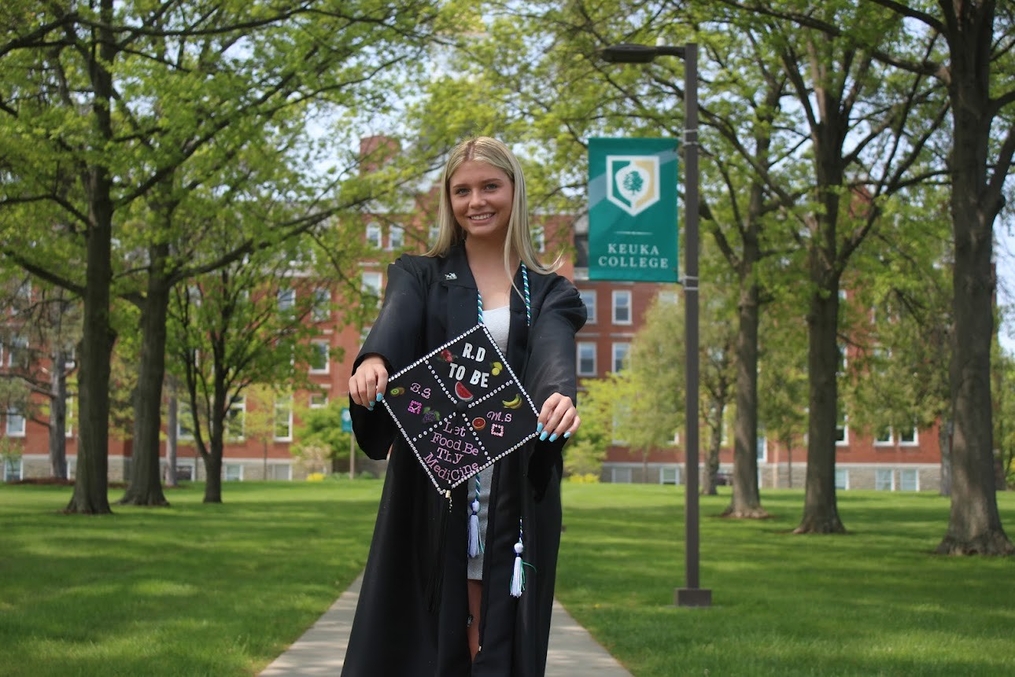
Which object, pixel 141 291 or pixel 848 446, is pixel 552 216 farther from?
pixel 848 446

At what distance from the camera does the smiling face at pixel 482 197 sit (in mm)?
3832

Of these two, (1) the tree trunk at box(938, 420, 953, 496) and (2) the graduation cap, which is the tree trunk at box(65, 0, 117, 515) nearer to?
(2) the graduation cap

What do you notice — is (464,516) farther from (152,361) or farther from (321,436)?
(321,436)

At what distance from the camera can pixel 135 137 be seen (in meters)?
20.2

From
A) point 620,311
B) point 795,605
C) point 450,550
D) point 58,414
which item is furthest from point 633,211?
point 620,311

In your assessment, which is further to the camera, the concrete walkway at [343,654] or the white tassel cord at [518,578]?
the concrete walkway at [343,654]

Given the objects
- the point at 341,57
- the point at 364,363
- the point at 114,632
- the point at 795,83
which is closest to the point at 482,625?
the point at 364,363

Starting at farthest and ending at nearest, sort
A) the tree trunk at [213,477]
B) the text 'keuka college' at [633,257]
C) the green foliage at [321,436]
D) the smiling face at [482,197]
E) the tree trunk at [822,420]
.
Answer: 1. the green foliage at [321,436]
2. the tree trunk at [213,477]
3. the tree trunk at [822,420]
4. the text 'keuka college' at [633,257]
5. the smiling face at [482,197]

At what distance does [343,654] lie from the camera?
314 inches

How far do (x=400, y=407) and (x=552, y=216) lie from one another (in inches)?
893

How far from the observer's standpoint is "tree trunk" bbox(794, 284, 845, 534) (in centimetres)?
2320

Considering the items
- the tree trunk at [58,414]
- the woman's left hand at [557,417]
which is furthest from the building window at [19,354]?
the woman's left hand at [557,417]

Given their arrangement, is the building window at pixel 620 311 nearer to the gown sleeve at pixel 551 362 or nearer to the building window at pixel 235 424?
the building window at pixel 235 424

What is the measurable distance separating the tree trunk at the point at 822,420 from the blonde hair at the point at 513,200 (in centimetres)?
1975
